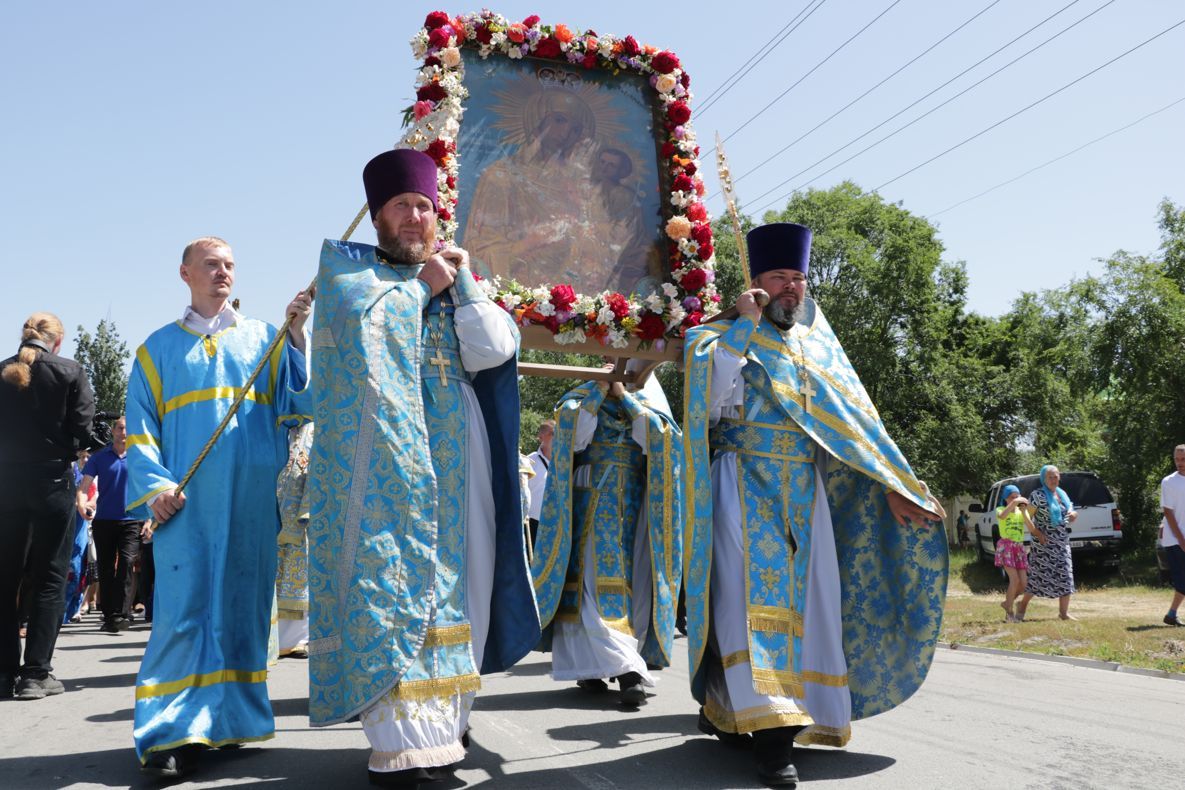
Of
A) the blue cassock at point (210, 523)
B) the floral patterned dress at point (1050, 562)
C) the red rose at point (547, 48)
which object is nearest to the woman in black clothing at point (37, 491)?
the blue cassock at point (210, 523)

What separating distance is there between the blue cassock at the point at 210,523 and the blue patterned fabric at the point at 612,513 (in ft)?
8.92

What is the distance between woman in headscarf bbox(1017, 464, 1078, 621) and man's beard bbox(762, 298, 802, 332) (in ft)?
31.1

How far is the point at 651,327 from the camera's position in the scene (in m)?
6.54

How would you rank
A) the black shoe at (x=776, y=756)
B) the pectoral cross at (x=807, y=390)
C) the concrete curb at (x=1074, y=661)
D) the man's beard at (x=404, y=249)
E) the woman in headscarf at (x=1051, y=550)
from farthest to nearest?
the woman in headscarf at (x=1051, y=550), the concrete curb at (x=1074, y=661), the pectoral cross at (x=807, y=390), the man's beard at (x=404, y=249), the black shoe at (x=776, y=756)

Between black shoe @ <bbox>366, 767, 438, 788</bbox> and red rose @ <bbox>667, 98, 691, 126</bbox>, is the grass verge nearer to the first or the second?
red rose @ <bbox>667, 98, 691, 126</bbox>

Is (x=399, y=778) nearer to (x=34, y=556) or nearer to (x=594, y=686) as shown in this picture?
(x=594, y=686)

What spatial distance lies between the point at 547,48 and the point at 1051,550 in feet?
34.8

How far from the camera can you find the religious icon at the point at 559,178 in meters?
6.49

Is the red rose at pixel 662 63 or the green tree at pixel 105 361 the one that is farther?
the green tree at pixel 105 361

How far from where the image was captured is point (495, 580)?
5.03m

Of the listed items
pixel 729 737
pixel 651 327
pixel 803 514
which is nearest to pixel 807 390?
pixel 803 514

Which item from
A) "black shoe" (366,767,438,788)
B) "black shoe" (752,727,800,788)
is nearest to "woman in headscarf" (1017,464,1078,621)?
"black shoe" (752,727,800,788)

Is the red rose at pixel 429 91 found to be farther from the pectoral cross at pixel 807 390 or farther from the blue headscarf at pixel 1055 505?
the blue headscarf at pixel 1055 505

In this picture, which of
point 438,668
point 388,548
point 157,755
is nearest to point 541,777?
point 438,668
